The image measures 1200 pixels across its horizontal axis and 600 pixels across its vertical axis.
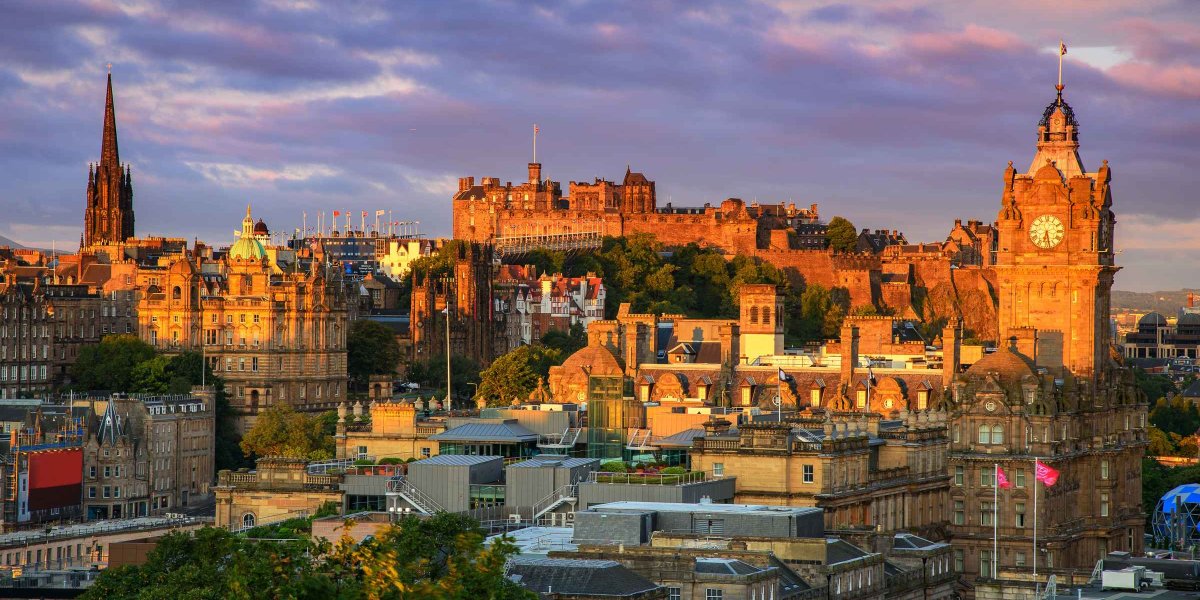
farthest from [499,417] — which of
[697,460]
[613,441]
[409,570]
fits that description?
[409,570]

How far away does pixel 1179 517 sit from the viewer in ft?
419

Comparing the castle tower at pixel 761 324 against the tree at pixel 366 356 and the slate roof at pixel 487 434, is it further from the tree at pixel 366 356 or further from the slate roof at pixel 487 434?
the tree at pixel 366 356

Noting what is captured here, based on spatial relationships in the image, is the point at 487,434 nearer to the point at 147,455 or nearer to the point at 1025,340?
the point at 1025,340

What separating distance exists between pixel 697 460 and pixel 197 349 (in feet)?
318

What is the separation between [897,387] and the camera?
130 metres

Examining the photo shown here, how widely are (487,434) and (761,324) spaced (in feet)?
167

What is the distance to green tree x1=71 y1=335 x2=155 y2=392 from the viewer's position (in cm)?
17025

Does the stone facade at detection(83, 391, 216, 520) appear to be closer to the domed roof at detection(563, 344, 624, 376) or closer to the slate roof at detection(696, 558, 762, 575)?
the domed roof at detection(563, 344, 624, 376)

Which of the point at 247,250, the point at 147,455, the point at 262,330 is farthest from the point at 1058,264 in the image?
the point at 247,250

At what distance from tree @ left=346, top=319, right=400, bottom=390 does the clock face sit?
7085cm

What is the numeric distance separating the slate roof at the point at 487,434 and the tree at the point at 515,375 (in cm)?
5744

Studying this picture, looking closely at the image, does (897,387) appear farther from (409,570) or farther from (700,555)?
(409,570)

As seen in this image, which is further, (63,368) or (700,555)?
(63,368)

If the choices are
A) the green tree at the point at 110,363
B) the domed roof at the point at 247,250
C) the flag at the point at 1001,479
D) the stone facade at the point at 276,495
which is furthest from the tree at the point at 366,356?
the stone facade at the point at 276,495
